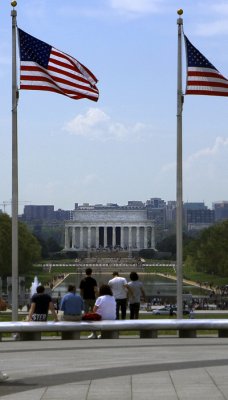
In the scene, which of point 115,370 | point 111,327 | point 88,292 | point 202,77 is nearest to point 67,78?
point 202,77

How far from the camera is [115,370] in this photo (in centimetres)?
2098

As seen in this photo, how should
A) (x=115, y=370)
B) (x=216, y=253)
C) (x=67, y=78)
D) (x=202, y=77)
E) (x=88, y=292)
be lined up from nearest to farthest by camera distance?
(x=115, y=370) < (x=67, y=78) < (x=88, y=292) < (x=202, y=77) < (x=216, y=253)

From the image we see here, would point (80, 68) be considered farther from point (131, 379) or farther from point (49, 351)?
point (131, 379)

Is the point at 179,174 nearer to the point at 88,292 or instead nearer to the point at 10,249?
the point at 88,292

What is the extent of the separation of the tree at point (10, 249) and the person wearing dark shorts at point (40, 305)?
330 ft

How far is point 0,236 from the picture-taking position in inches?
5364

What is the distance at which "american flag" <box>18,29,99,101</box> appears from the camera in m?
30.4

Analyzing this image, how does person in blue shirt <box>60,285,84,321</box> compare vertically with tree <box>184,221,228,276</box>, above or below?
below

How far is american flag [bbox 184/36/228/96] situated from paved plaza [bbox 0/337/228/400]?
6.79 metres

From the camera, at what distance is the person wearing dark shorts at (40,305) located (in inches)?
1136

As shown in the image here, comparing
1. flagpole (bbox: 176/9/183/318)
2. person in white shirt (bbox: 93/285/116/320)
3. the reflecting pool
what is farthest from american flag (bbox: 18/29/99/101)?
the reflecting pool

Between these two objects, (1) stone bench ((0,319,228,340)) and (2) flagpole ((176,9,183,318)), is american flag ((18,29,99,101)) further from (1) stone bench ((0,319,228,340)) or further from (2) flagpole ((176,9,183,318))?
(1) stone bench ((0,319,228,340))

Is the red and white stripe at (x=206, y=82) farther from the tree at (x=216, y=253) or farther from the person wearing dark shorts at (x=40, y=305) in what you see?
the tree at (x=216, y=253)

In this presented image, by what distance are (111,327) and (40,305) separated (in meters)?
1.84
